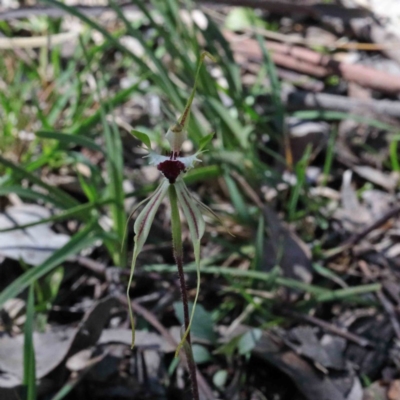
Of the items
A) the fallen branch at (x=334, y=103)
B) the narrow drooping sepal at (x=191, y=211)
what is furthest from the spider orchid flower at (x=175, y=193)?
the fallen branch at (x=334, y=103)

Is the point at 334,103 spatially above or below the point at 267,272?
above

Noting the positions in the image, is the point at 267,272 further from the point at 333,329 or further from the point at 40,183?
the point at 40,183

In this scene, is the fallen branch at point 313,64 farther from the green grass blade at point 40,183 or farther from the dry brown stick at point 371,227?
the green grass blade at point 40,183

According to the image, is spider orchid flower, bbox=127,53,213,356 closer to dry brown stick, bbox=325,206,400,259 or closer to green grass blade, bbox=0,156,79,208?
green grass blade, bbox=0,156,79,208

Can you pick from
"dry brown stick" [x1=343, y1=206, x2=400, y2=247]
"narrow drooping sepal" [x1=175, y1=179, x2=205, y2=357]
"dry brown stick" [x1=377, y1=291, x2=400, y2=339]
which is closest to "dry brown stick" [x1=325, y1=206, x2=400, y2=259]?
"dry brown stick" [x1=343, y1=206, x2=400, y2=247]

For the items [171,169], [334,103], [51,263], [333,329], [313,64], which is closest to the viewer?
[171,169]

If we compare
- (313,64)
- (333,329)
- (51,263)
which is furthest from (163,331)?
(313,64)
